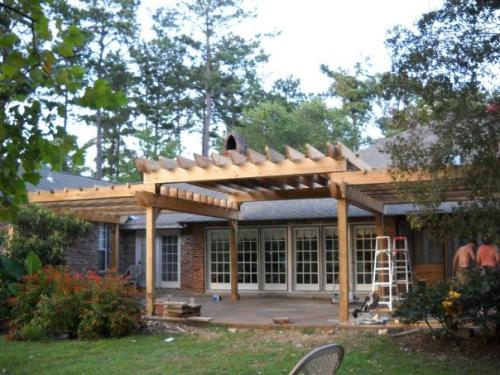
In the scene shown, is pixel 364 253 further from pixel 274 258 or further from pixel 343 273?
pixel 343 273

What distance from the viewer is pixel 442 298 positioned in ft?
28.9

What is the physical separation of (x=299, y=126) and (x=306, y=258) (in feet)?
61.4

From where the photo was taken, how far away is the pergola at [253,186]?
36.5 ft

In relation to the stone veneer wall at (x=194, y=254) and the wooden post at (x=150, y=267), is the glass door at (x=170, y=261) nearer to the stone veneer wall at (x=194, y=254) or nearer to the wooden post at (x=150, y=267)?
the stone veneer wall at (x=194, y=254)

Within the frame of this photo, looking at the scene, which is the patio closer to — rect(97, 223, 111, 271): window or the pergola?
the pergola

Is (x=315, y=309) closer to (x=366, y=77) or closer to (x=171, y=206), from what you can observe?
(x=171, y=206)

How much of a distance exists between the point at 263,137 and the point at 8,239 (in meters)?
25.7

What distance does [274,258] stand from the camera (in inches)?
746

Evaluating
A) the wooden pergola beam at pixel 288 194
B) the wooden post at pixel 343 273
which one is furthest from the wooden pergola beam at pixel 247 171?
the wooden pergola beam at pixel 288 194

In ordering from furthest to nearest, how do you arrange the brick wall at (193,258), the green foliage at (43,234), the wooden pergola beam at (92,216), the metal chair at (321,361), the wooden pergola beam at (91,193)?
the brick wall at (193,258)
the wooden pergola beam at (92,216)
the wooden pergola beam at (91,193)
the green foliage at (43,234)
the metal chair at (321,361)

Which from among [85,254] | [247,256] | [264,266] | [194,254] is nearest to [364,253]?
[264,266]

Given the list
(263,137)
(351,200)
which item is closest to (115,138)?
(263,137)

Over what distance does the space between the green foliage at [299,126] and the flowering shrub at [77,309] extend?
2576cm

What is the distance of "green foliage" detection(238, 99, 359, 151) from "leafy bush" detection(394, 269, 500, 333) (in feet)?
89.7
